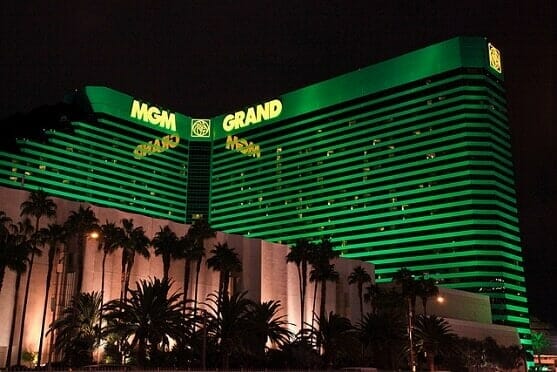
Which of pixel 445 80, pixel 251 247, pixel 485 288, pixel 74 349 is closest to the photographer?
pixel 74 349

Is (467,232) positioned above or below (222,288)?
above

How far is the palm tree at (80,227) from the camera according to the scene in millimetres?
79562

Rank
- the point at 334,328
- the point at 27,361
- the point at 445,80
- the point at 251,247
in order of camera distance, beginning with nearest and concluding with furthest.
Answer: the point at 27,361 → the point at 334,328 → the point at 251,247 → the point at 445,80

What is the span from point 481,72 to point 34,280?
490 feet

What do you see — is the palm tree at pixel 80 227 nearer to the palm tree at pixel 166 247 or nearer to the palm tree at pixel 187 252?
the palm tree at pixel 166 247

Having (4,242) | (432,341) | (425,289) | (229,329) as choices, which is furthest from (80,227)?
(425,289)

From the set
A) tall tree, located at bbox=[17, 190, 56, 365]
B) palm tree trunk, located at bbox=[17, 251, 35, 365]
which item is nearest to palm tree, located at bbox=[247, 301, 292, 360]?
palm tree trunk, located at bbox=[17, 251, 35, 365]

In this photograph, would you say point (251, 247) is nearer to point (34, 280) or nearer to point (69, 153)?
point (34, 280)

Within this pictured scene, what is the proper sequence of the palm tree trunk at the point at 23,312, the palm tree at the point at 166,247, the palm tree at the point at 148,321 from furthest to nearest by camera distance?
1. the palm tree at the point at 166,247
2. the palm tree trunk at the point at 23,312
3. the palm tree at the point at 148,321

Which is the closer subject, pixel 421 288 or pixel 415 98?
pixel 421 288

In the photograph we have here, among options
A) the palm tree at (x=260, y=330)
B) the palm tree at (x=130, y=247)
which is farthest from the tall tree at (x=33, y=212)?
the palm tree at (x=260, y=330)

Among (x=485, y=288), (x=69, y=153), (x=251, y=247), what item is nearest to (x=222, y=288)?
(x=251, y=247)

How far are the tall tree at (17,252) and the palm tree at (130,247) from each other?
37.7 feet

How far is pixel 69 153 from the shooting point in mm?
195375
